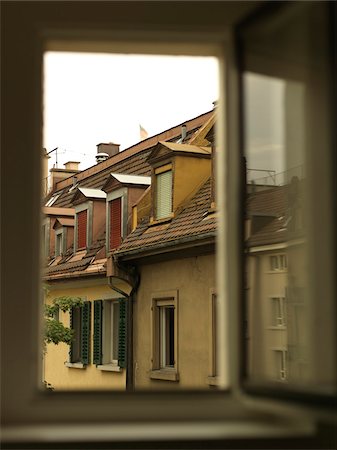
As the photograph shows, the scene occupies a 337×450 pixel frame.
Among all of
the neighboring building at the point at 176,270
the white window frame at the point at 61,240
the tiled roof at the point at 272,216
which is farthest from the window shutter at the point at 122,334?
the tiled roof at the point at 272,216

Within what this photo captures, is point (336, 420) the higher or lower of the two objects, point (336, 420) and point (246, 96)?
the lower

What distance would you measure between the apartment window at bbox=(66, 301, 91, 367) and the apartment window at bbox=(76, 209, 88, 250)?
115 cm

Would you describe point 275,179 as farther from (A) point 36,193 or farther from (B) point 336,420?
(B) point 336,420

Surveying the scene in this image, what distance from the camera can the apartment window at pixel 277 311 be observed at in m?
1.60

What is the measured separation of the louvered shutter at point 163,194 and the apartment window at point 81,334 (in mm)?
2499

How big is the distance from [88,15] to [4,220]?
1.25ft

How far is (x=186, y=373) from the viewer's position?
419 inches

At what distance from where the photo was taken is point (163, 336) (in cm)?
1170

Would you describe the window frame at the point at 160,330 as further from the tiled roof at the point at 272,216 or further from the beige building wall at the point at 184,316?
the tiled roof at the point at 272,216

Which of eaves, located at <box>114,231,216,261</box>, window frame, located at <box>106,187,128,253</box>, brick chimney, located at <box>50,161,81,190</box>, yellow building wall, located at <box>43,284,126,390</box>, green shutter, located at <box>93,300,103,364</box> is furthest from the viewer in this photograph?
brick chimney, located at <box>50,161,81,190</box>

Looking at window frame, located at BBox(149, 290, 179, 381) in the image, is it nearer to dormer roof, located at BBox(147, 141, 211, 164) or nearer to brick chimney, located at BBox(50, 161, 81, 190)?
dormer roof, located at BBox(147, 141, 211, 164)

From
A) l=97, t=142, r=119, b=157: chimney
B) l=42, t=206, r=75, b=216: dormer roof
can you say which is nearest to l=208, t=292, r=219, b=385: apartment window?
l=42, t=206, r=75, b=216: dormer roof

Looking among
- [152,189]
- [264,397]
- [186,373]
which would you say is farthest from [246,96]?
[152,189]

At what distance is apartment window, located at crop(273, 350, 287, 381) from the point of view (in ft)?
4.93
